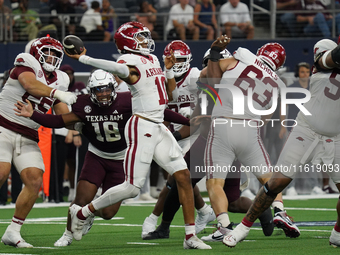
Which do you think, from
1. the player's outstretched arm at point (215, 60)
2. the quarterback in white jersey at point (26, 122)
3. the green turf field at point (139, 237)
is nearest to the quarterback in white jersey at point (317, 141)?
the green turf field at point (139, 237)

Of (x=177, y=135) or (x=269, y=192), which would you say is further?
(x=177, y=135)

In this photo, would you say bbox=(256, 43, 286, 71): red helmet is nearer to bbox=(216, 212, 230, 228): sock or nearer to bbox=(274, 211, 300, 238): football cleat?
bbox=(274, 211, 300, 238): football cleat

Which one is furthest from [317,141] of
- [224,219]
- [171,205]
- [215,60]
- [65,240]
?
[65,240]

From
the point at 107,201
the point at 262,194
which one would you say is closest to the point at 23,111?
the point at 107,201

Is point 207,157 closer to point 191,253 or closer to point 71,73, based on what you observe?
point 191,253

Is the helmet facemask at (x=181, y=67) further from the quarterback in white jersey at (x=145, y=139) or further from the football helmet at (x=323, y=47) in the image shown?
the football helmet at (x=323, y=47)

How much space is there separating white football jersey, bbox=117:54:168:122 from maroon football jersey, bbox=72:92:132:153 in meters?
0.47

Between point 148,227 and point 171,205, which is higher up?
point 171,205

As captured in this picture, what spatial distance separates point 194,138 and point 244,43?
7758mm

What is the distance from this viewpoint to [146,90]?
5.91 m

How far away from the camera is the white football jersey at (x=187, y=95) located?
7.75 metres

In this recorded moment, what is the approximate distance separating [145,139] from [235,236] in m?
1.15

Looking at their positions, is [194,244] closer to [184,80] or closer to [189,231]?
[189,231]

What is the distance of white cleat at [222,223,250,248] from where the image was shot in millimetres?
5648
